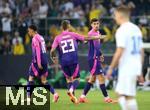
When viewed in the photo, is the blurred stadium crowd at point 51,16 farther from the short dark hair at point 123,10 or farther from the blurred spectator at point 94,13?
the short dark hair at point 123,10

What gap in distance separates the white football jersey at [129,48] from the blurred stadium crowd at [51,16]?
17.7 m

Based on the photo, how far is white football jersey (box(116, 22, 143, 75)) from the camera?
41.8 ft

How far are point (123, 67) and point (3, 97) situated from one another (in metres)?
8.27

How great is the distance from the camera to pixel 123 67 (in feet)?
42.0

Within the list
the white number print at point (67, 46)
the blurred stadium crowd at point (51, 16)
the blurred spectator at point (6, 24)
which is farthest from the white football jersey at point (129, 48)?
the blurred spectator at point (6, 24)

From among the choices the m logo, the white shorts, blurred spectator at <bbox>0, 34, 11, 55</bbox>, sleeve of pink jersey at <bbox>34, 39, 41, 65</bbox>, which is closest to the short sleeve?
the white shorts

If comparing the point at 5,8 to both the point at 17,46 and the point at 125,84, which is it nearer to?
the point at 17,46

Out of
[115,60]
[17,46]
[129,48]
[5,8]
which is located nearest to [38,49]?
[129,48]

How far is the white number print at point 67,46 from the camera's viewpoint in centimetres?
1969

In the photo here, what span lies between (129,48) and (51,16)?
20.2 m

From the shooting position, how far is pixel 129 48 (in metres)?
12.8

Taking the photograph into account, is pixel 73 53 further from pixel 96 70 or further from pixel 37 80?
pixel 37 80

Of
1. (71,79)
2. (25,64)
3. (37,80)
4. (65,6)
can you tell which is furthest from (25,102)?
(65,6)

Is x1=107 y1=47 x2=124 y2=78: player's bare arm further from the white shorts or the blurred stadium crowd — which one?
the blurred stadium crowd
